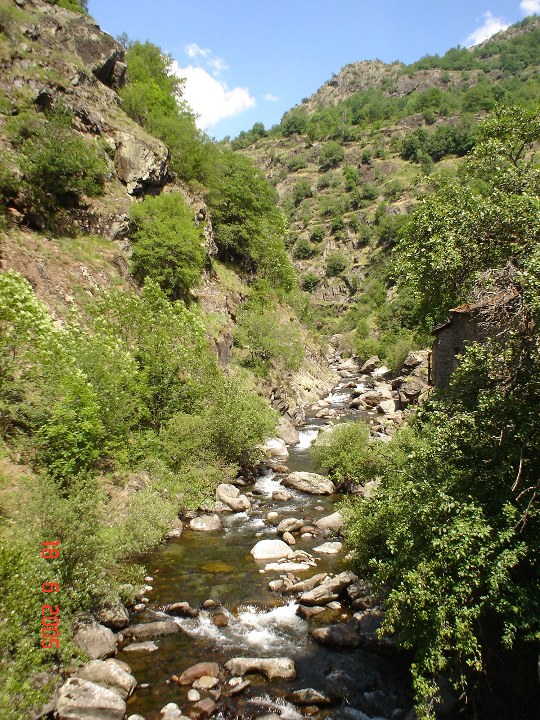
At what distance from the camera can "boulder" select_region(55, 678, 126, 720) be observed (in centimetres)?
752

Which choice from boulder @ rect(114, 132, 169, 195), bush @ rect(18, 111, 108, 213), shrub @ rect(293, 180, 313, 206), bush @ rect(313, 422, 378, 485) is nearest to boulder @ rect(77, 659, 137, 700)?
bush @ rect(313, 422, 378, 485)

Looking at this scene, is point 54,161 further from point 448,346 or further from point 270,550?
point 448,346

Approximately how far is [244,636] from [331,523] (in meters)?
6.76

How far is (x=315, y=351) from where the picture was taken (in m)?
53.1

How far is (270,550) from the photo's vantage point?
14.7 metres

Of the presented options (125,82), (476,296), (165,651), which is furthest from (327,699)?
(125,82)

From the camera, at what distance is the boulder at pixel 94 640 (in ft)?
29.9

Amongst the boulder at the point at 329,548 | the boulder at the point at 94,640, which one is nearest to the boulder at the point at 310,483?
the boulder at the point at 329,548

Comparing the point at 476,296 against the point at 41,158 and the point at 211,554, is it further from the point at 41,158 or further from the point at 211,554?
the point at 41,158

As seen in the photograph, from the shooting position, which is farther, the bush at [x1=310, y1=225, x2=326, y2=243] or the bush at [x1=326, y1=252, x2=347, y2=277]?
the bush at [x1=310, y1=225, x2=326, y2=243]

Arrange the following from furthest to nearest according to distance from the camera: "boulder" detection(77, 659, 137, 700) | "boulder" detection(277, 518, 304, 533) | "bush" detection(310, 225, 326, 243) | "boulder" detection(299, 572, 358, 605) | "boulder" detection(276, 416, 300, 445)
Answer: "bush" detection(310, 225, 326, 243) → "boulder" detection(276, 416, 300, 445) → "boulder" detection(277, 518, 304, 533) → "boulder" detection(299, 572, 358, 605) → "boulder" detection(77, 659, 137, 700)

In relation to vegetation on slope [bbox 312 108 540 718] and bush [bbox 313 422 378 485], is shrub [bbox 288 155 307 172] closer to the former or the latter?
bush [bbox 313 422 378 485]

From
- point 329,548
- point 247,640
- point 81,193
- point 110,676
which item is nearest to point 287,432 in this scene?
A: point 329,548

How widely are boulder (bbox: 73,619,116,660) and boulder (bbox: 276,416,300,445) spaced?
18725 mm
